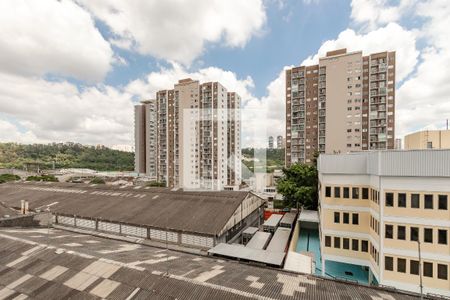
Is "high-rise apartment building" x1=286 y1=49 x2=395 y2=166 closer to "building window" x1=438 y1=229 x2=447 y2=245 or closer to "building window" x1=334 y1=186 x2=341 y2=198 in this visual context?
"building window" x1=334 y1=186 x2=341 y2=198

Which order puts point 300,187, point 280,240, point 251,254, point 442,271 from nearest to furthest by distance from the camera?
point 442,271 < point 251,254 < point 280,240 < point 300,187

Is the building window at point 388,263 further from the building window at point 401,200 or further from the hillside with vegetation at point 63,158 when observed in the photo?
the hillside with vegetation at point 63,158

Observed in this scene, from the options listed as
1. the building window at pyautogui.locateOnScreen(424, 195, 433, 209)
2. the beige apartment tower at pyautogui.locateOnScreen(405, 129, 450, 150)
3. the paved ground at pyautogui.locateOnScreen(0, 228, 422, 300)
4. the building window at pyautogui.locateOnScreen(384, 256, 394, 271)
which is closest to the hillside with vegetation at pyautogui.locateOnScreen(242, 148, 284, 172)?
the beige apartment tower at pyautogui.locateOnScreen(405, 129, 450, 150)

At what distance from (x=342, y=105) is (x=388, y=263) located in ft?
145

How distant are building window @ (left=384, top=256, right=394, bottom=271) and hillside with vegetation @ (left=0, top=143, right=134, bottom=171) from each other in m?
154

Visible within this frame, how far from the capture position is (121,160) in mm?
163875

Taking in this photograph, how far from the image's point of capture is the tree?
35.2 meters

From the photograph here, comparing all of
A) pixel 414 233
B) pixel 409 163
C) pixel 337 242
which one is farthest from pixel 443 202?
pixel 337 242

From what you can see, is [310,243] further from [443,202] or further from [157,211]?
[157,211]

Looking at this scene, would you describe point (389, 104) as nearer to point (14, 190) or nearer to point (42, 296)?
point (42, 296)

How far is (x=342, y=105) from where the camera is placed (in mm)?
53438

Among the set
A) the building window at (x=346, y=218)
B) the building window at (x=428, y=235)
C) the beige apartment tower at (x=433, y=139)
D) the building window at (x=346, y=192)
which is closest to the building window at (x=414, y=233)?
the building window at (x=428, y=235)

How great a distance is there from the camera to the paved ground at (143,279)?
39.8ft

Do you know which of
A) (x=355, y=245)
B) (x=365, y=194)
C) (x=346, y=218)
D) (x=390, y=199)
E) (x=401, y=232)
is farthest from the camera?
(x=346, y=218)
